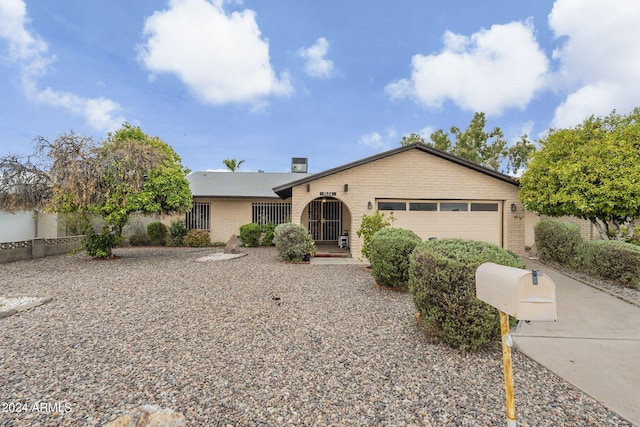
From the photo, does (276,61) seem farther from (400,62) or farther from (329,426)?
(329,426)

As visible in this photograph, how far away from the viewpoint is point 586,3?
8836mm

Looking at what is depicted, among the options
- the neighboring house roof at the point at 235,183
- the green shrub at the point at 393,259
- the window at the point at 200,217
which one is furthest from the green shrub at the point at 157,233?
the green shrub at the point at 393,259

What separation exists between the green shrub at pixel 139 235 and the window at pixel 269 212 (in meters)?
5.74

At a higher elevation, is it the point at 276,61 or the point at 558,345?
the point at 276,61

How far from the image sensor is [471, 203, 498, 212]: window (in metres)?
11.5

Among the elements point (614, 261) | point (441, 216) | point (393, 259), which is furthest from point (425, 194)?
point (393, 259)

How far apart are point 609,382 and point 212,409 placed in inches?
156

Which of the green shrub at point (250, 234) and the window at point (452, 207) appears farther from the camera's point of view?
the green shrub at point (250, 234)

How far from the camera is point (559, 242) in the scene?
902 centimetres

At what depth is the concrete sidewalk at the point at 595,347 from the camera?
108 inches

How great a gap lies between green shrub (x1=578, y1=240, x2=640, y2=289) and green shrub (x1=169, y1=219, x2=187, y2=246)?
16.3 metres

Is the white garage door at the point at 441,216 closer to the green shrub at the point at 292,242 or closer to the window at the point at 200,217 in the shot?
the green shrub at the point at 292,242

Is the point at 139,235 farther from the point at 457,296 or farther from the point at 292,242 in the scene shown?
the point at 457,296

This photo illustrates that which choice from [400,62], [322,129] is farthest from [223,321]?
[322,129]
